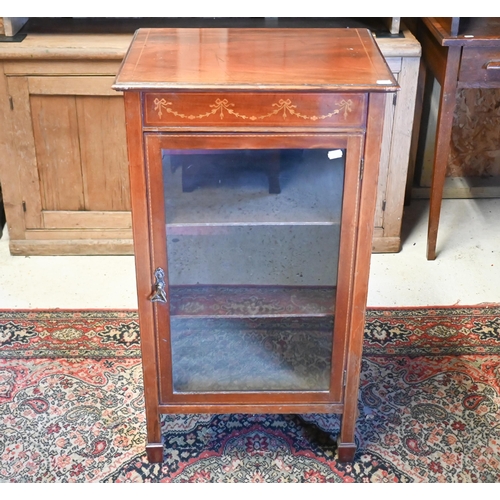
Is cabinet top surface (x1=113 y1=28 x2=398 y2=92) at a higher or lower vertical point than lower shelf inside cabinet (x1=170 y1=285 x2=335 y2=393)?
higher

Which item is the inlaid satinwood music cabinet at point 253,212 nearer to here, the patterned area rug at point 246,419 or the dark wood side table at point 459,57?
the patterned area rug at point 246,419

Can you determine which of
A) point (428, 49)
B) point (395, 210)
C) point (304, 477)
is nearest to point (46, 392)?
point (304, 477)

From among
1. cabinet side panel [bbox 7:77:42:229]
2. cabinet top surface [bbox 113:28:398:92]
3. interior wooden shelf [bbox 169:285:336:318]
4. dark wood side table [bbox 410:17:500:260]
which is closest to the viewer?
cabinet top surface [bbox 113:28:398:92]

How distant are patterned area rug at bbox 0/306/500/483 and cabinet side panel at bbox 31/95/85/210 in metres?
0.48

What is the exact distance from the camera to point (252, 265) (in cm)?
181

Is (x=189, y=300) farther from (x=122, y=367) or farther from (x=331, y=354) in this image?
(x=122, y=367)

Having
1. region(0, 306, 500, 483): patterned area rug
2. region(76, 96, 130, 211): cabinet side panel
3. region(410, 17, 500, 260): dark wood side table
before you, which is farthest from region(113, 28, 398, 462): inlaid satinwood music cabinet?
region(76, 96, 130, 211): cabinet side panel

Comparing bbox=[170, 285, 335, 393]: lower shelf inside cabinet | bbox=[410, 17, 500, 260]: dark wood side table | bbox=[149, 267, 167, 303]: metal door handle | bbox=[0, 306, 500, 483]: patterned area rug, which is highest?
bbox=[410, 17, 500, 260]: dark wood side table

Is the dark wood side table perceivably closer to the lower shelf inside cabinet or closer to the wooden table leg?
the wooden table leg

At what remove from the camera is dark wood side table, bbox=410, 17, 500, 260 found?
95.0 inches

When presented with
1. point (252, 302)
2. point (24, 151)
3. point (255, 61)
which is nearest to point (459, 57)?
point (255, 61)

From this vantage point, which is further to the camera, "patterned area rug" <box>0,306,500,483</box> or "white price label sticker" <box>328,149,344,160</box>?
"patterned area rug" <box>0,306,500,483</box>

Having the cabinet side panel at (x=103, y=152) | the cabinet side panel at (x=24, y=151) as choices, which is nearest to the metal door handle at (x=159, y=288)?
the cabinet side panel at (x=103, y=152)

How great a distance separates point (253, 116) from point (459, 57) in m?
1.16
